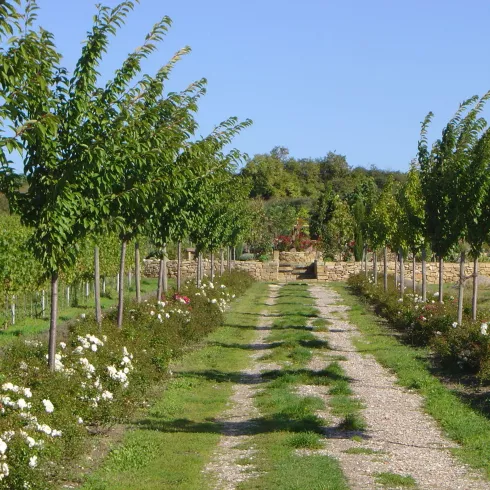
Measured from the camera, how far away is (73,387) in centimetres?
914

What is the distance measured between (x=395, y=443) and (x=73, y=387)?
3.68 meters

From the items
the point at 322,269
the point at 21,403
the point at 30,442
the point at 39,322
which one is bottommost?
the point at 39,322

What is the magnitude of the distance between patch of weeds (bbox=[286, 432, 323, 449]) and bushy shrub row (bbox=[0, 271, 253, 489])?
2.06 m

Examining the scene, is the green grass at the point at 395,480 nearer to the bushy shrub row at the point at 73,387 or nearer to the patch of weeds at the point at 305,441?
the patch of weeds at the point at 305,441

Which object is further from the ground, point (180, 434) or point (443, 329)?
point (443, 329)

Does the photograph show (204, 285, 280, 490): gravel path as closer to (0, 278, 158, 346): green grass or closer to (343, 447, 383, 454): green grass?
(343, 447, 383, 454): green grass

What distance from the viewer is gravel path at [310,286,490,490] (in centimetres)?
828

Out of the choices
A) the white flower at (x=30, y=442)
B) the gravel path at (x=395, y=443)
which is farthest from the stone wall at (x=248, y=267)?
the white flower at (x=30, y=442)

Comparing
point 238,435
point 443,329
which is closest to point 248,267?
point 443,329

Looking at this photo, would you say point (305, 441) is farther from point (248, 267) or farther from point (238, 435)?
point (248, 267)

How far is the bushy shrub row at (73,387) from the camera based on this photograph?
23.2 ft

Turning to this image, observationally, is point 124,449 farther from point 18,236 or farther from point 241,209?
point 241,209

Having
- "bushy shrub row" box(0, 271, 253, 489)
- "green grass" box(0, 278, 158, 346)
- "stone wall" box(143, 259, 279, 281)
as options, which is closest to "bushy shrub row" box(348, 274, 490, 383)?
"bushy shrub row" box(0, 271, 253, 489)

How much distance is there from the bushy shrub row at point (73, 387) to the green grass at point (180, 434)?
0.35 m
